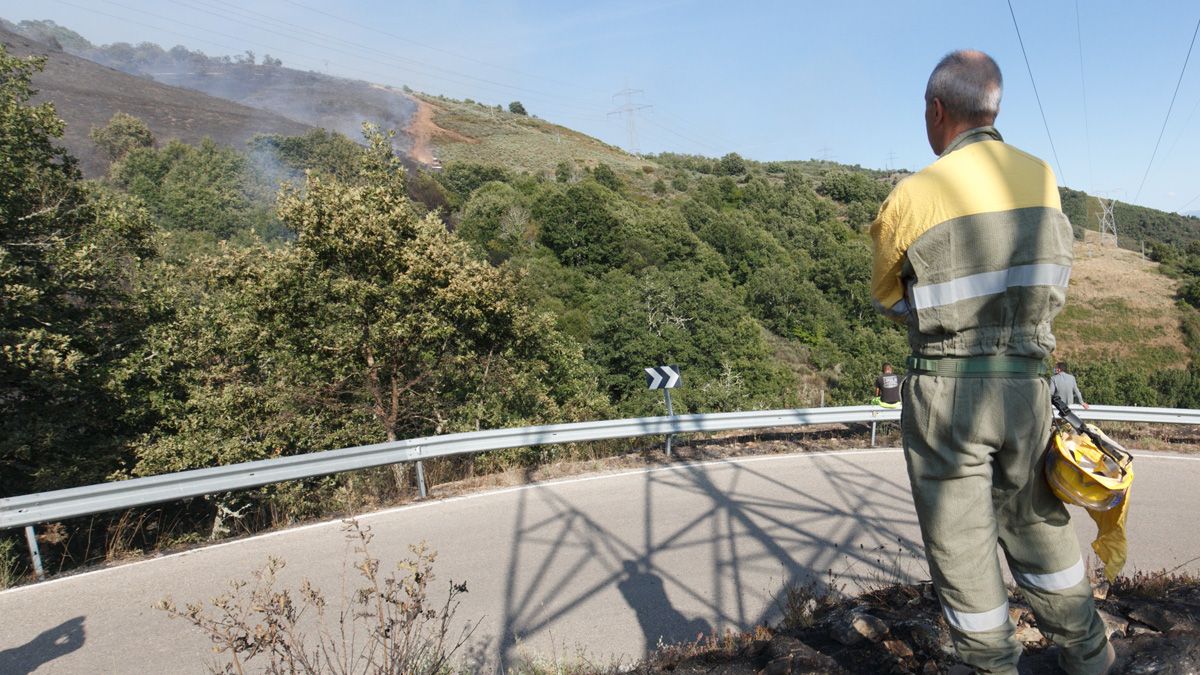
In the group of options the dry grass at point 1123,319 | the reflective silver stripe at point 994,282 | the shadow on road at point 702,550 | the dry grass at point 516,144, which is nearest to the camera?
the reflective silver stripe at point 994,282

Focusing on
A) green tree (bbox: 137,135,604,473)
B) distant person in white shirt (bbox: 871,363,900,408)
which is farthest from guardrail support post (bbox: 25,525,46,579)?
distant person in white shirt (bbox: 871,363,900,408)

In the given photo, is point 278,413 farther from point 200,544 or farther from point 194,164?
point 194,164

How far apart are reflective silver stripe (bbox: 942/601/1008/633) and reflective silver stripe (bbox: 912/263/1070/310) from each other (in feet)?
3.23

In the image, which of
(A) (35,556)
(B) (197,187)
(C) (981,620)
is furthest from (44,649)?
(B) (197,187)

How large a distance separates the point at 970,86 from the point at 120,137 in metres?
77.4

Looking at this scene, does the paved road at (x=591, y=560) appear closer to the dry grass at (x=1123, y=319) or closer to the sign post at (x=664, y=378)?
the sign post at (x=664, y=378)

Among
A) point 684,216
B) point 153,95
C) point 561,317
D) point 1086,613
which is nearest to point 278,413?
point 1086,613

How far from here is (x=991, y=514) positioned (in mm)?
2199

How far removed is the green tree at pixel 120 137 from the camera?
62031mm

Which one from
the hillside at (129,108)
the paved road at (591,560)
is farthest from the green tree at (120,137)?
the paved road at (591,560)

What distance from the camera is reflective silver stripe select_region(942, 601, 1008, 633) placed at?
2162 mm

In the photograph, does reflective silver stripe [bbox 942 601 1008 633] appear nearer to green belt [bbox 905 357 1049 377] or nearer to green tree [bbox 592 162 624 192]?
green belt [bbox 905 357 1049 377]

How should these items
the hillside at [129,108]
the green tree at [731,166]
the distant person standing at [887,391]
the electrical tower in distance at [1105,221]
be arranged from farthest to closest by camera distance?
the green tree at [731,166] < the electrical tower in distance at [1105,221] < the hillside at [129,108] < the distant person standing at [887,391]

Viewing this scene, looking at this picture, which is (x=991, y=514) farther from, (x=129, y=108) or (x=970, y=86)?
(x=129, y=108)
